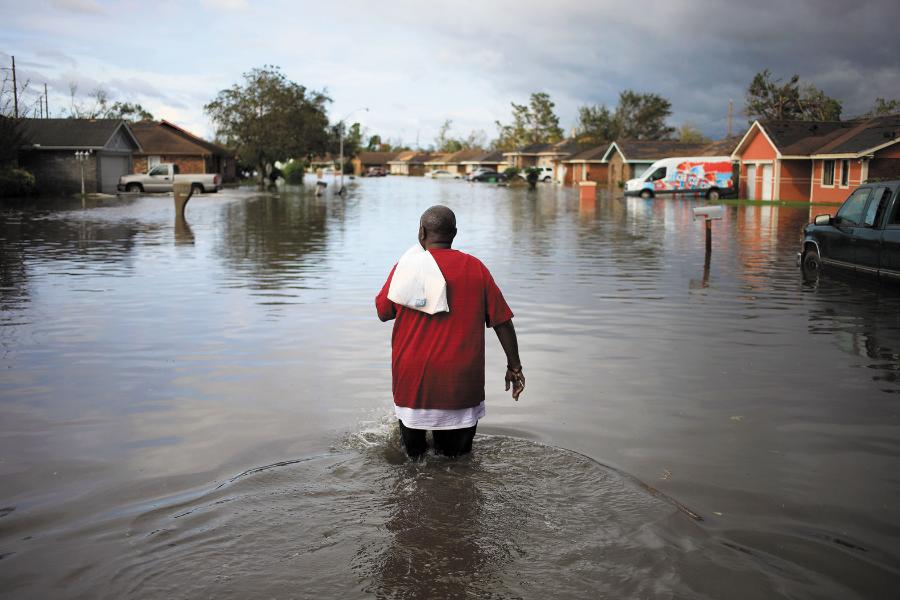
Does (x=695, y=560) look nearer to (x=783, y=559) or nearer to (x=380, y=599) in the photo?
(x=783, y=559)

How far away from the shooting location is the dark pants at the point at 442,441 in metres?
5.46

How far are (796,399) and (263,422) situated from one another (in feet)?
14.7

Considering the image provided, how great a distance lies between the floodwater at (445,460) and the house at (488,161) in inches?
5469

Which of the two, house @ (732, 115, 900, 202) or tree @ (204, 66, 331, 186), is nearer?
house @ (732, 115, 900, 202)

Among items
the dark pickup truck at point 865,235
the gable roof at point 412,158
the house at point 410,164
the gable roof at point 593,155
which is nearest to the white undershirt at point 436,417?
the dark pickup truck at point 865,235

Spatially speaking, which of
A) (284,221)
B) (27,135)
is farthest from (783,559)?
(27,135)

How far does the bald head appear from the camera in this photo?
5148mm

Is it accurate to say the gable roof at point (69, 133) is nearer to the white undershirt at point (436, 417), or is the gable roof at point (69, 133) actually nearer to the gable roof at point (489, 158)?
the white undershirt at point (436, 417)

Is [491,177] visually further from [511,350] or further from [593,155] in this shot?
[511,350]

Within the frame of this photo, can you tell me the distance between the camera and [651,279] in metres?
16.2

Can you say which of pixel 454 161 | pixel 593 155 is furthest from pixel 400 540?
pixel 454 161

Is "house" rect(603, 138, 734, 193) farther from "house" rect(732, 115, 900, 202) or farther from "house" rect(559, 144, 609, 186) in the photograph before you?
"house" rect(732, 115, 900, 202)

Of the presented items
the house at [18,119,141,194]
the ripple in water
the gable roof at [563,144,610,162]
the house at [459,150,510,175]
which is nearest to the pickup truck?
the house at [18,119,141,194]

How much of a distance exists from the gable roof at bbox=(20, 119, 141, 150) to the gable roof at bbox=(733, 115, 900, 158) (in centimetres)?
3735
